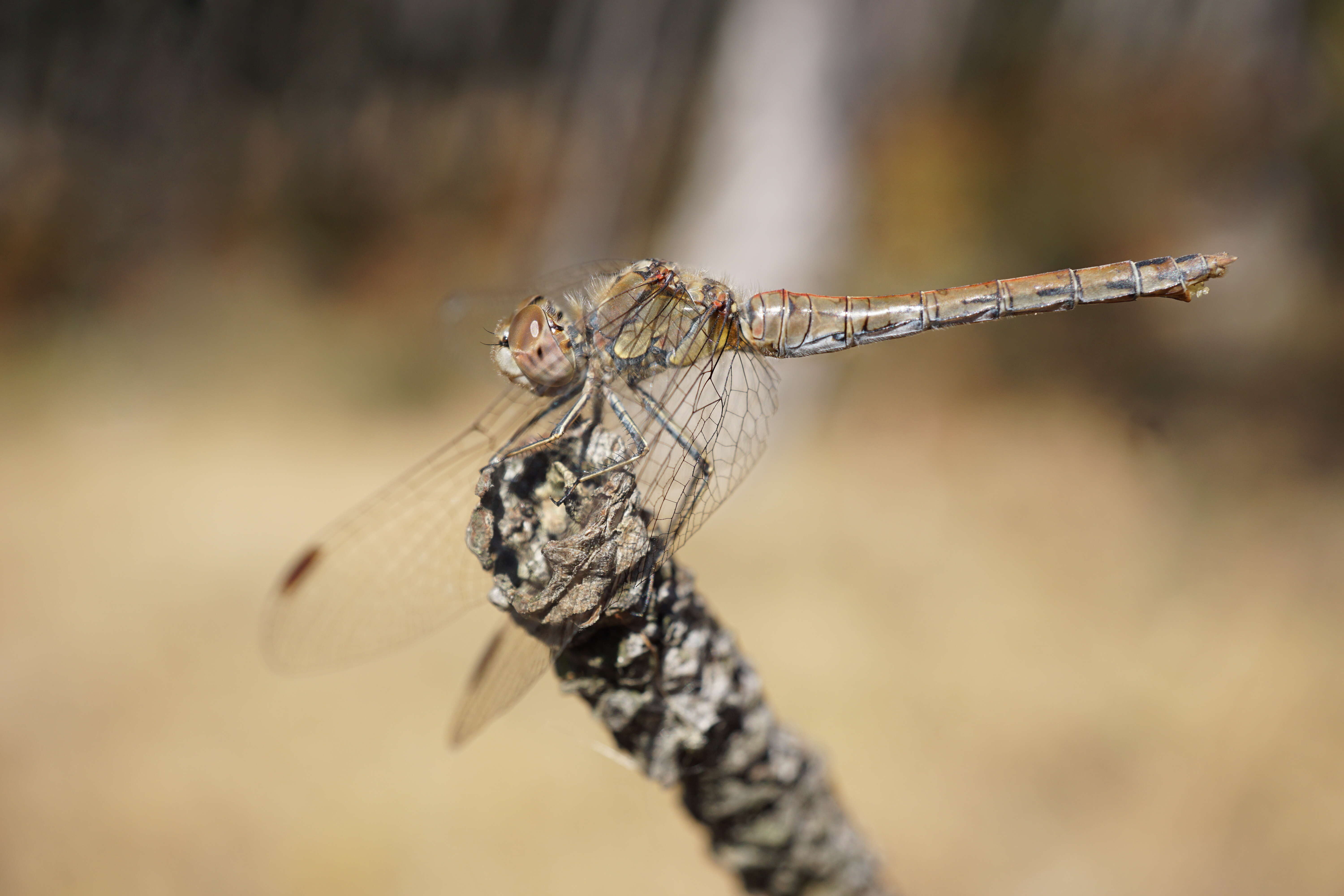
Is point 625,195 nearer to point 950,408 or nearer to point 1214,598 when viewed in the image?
point 950,408

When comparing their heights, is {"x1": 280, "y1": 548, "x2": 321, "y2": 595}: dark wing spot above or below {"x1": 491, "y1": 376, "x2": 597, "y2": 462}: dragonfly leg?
above

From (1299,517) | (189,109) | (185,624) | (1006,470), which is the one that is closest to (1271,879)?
(1299,517)

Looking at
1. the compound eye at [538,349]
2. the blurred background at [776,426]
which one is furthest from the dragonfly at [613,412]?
the blurred background at [776,426]

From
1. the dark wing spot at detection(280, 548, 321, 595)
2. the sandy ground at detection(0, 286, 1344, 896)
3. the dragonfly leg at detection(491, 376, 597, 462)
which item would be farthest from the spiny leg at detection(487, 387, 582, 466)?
the sandy ground at detection(0, 286, 1344, 896)

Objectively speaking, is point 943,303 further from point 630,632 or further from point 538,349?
point 630,632

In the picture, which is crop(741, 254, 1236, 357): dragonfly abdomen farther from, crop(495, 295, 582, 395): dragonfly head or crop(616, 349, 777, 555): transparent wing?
crop(495, 295, 582, 395): dragonfly head

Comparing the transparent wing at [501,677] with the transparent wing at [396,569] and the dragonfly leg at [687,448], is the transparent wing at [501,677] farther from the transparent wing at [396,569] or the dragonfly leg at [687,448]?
the dragonfly leg at [687,448]

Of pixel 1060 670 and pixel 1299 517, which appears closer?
pixel 1060 670
